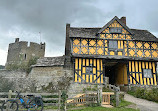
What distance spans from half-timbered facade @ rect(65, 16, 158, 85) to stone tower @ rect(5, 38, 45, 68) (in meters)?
16.2

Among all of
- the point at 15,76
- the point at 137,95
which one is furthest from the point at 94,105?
the point at 15,76

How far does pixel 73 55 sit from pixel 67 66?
2.34m

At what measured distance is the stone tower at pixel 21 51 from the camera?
3084 centimetres

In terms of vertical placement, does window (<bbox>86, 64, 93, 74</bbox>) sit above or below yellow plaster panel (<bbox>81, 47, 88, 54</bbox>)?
below

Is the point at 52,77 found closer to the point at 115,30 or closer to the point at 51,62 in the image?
the point at 51,62

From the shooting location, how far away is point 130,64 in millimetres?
17438

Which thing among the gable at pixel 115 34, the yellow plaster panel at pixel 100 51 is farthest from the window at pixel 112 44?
the yellow plaster panel at pixel 100 51

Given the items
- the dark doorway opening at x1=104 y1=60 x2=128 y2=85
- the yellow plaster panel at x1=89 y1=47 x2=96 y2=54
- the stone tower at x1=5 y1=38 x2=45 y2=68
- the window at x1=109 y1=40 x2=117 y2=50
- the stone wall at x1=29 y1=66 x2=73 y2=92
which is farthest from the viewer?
the stone tower at x1=5 y1=38 x2=45 y2=68

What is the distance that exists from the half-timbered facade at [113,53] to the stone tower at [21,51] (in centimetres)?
1625

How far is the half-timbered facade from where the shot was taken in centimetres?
1691

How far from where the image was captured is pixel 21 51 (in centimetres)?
3102

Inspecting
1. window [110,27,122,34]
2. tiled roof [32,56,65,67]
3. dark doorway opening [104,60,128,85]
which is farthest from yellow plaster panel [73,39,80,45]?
window [110,27,122,34]

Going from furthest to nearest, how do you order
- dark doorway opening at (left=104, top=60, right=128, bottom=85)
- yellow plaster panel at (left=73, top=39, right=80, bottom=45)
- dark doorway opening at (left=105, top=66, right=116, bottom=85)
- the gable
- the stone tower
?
the stone tower
dark doorway opening at (left=105, top=66, right=116, bottom=85)
the gable
dark doorway opening at (left=104, top=60, right=128, bottom=85)
yellow plaster panel at (left=73, top=39, right=80, bottom=45)

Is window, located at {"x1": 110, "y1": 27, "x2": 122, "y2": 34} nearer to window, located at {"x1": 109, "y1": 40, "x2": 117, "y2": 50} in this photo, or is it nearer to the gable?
the gable
